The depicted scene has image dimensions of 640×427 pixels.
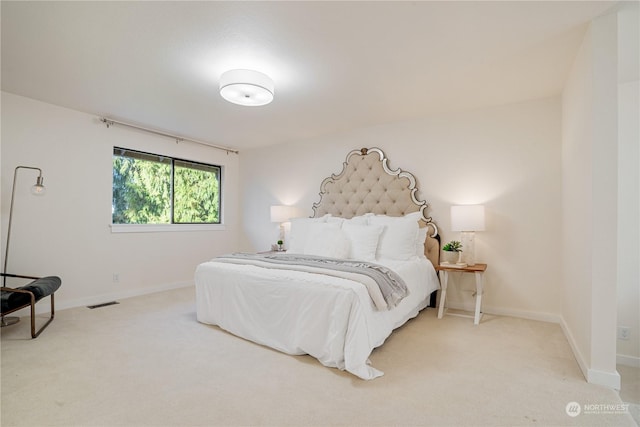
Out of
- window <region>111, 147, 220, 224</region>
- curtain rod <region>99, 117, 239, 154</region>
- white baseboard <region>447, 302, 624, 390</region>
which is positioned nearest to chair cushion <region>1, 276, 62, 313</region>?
window <region>111, 147, 220, 224</region>

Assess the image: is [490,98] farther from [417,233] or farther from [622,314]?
[622,314]

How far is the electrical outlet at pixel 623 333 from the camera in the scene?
2.49 m

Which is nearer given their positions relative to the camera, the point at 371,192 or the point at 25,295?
the point at 25,295

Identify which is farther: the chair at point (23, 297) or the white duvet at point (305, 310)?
the chair at point (23, 297)

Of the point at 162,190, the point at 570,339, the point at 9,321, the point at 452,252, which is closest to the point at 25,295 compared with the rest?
the point at 9,321

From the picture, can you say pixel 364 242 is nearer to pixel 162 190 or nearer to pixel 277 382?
pixel 277 382

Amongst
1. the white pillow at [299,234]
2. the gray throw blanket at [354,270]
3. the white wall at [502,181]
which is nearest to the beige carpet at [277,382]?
the gray throw blanket at [354,270]

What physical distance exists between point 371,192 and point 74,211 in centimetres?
375

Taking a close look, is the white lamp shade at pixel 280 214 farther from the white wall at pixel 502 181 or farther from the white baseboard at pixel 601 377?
the white baseboard at pixel 601 377

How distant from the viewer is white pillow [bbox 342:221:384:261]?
11.2 ft

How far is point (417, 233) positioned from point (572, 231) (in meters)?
1.38

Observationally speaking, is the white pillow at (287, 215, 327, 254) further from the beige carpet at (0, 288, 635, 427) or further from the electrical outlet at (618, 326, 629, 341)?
the electrical outlet at (618, 326, 629, 341)

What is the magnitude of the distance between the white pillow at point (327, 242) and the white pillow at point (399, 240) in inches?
16.7

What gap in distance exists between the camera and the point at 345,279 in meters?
2.43
